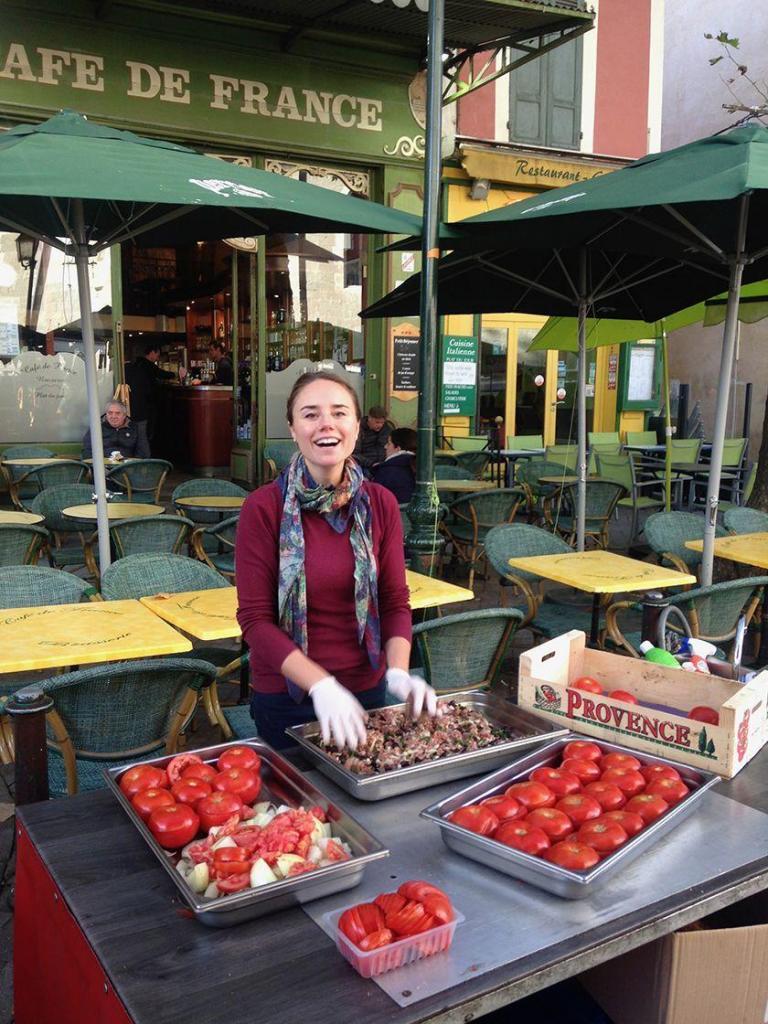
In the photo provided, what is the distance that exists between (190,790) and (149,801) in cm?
8

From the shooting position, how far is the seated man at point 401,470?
22.5 ft

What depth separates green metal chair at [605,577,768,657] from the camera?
407 centimetres

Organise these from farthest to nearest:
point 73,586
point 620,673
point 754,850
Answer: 1. point 73,586
2. point 620,673
3. point 754,850

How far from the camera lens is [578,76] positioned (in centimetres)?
1266

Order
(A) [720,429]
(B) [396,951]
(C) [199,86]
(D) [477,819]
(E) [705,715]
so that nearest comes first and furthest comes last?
1. (B) [396,951]
2. (D) [477,819]
3. (E) [705,715]
4. (A) [720,429]
5. (C) [199,86]

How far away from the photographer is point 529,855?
154 cm

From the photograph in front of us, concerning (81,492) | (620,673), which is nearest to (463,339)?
(81,492)

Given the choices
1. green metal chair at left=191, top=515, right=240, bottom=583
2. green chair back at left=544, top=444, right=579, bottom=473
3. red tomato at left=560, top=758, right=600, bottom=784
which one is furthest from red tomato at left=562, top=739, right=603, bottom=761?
green chair back at left=544, top=444, right=579, bottom=473

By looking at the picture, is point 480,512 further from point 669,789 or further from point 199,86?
point 199,86

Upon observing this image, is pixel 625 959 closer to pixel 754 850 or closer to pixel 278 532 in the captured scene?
pixel 754 850

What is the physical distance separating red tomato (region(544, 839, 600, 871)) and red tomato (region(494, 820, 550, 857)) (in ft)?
0.07

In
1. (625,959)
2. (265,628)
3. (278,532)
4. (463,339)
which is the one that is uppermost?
(463,339)

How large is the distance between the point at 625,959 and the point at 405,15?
31.6ft

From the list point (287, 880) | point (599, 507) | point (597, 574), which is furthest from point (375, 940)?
point (599, 507)
